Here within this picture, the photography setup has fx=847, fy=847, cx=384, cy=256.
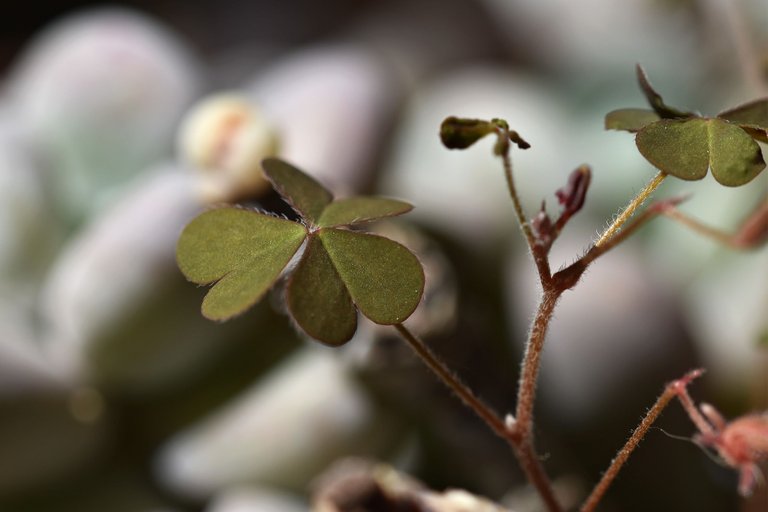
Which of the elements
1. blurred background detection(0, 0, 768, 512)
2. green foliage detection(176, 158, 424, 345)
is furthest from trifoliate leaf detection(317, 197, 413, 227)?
blurred background detection(0, 0, 768, 512)

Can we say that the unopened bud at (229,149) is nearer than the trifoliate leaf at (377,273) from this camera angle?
A: No

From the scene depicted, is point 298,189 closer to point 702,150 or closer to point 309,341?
point 702,150

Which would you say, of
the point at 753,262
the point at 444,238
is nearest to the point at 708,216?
the point at 753,262

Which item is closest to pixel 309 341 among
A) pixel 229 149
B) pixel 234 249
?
pixel 229 149

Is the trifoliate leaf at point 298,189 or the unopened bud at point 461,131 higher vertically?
the trifoliate leaf at point 298,189

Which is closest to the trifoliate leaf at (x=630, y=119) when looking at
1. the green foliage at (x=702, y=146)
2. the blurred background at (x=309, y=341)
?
the green foliage at (x=702, y=146)

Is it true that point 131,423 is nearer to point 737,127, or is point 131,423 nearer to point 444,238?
point 444,238

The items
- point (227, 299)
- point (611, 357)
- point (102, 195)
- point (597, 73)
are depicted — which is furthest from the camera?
point (597, 73)

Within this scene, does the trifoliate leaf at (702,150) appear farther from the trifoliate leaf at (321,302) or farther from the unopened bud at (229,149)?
the unopened bud at (229,149)
